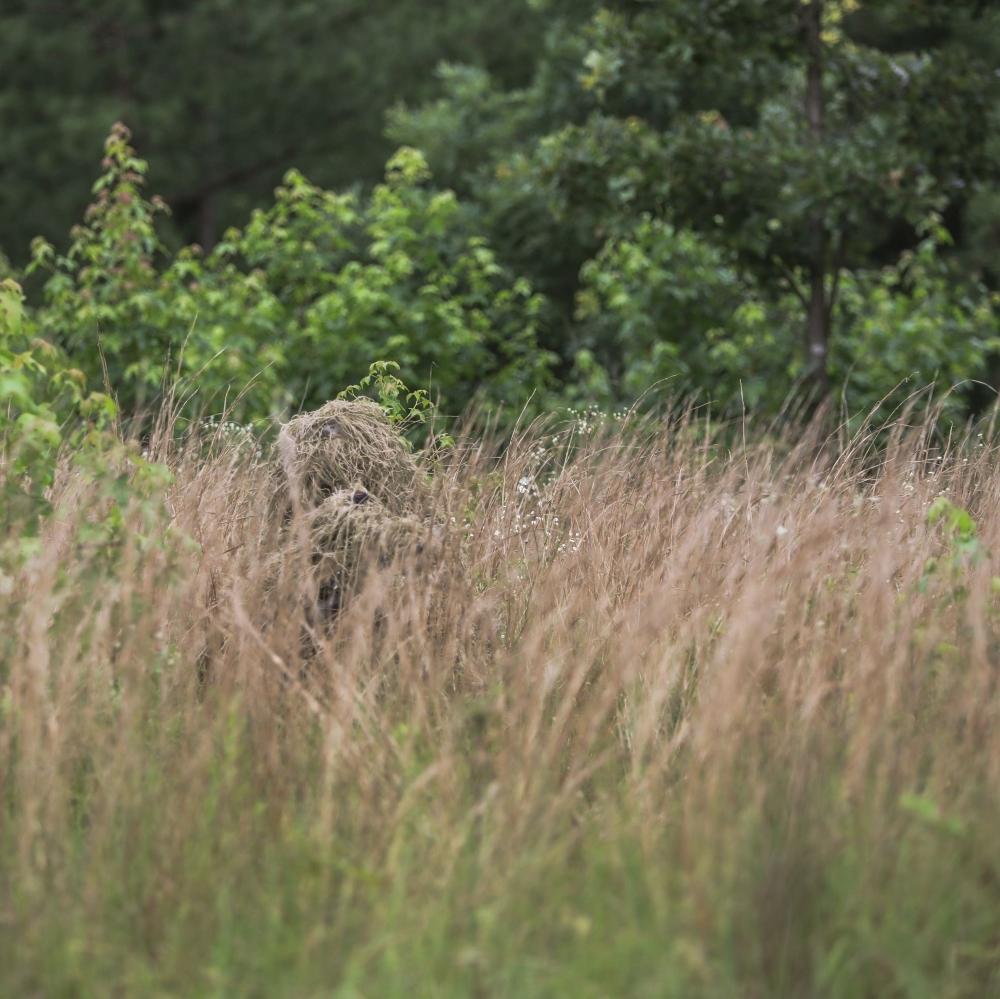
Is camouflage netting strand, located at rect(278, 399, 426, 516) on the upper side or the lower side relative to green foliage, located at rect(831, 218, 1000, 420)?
upper

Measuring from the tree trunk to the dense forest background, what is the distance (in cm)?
2

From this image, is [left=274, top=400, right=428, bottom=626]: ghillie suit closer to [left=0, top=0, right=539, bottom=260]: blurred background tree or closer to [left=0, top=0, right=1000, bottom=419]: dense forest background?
[left=0, top=0, right=1000, bottom=419]: dense forest background

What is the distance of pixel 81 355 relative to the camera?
9.24m

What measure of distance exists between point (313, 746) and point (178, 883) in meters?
0.60

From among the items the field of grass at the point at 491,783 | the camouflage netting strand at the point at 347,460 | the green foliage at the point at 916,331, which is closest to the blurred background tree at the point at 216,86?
the green foliage at the point at 916,331

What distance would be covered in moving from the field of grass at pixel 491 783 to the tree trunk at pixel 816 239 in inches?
205

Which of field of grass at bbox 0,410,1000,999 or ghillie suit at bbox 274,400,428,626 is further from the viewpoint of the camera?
ghillie suit at bbox 274,400,428,626

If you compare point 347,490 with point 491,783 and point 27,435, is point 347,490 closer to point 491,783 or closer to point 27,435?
point 27,435

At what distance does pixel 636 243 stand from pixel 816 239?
9.91ft

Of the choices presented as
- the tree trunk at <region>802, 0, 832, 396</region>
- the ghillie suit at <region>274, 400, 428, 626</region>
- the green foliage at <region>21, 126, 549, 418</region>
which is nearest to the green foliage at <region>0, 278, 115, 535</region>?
the ghillie suit at <region>274, 400, 428, 626</region>

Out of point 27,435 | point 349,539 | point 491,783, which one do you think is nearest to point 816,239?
point 349,539

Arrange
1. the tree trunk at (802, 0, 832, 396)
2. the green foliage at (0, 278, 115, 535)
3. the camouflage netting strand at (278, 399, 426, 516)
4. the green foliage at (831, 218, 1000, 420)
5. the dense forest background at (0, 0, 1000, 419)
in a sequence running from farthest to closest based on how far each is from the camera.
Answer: the green foliage at (831, 218, 1000, 420)
the tree trunk at (802, 0, 832, 396)
the dense forest background at (0, 0, 1000, 419)
the camouflage netting strand at (278, 399, 426, 516)
the green foliage at (0, 278, 115, 535)

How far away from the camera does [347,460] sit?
168 inches

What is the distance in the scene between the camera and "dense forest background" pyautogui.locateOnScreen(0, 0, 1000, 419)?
28.8 ft
